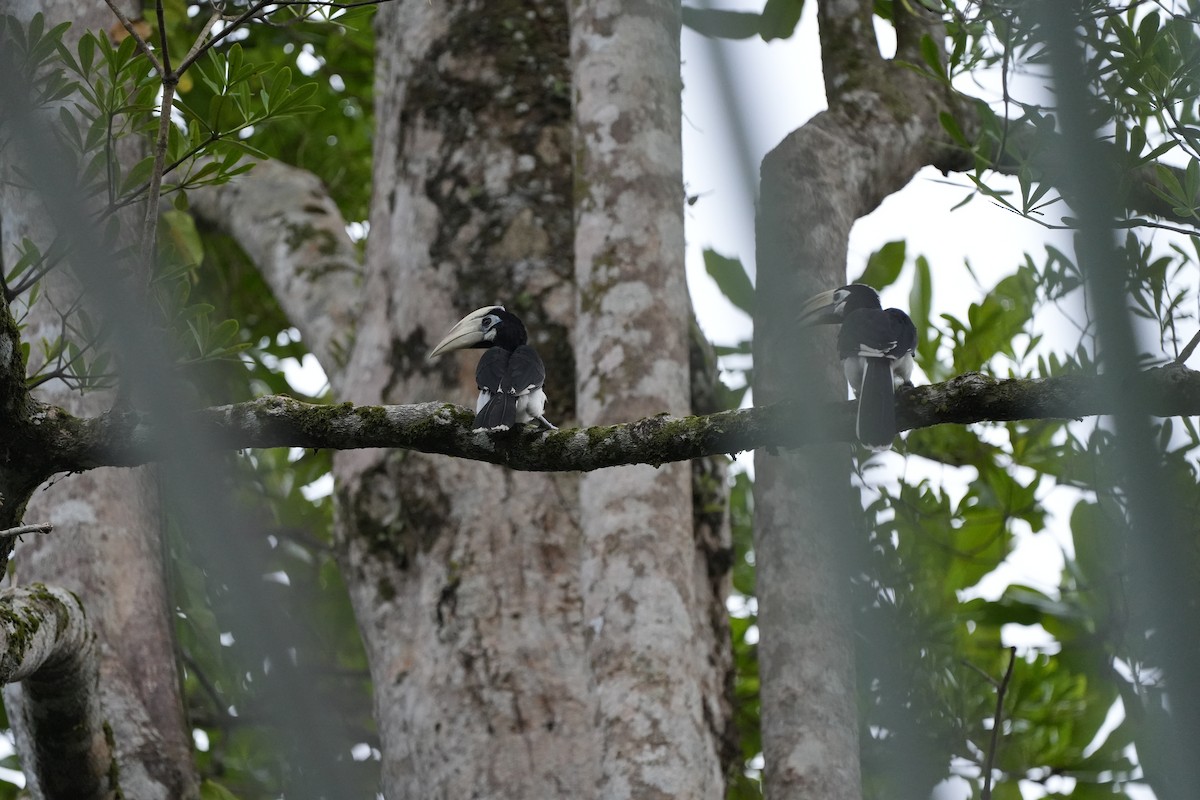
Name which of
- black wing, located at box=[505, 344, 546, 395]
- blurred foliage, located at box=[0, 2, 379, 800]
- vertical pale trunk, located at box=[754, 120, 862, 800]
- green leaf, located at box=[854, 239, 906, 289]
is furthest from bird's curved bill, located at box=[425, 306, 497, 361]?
green leaf, located at box=[854, 239, 906, 289]

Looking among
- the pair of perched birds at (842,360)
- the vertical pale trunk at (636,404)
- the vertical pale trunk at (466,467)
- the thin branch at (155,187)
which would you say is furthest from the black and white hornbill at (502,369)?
the thin branch at (155,187)

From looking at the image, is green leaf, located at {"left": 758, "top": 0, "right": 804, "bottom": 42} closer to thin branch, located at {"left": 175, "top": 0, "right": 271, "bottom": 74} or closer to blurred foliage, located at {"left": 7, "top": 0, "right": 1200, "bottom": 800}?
blurred foliage, located at {"left": 7, "top": 0, "right": 1200, "bottom": 800}

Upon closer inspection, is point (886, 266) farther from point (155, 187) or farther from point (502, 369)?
point (155, 187)

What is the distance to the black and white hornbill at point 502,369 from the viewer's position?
2729mm

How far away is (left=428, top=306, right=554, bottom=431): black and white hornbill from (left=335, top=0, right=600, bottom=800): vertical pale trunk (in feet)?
1.14

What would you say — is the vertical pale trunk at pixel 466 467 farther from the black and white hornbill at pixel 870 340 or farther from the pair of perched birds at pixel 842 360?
the black and white hornbill at pixel 870 340

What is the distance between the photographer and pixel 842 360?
146 inches

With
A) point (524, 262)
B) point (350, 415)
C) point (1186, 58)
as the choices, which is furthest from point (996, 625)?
point (350, 415)

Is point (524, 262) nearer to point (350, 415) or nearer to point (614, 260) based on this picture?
point (614, 260)

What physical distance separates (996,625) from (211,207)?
380 cm

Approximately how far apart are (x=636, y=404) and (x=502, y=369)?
1.29ft

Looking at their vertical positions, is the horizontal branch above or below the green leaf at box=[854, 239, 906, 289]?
below

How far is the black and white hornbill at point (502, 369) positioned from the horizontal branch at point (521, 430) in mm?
80

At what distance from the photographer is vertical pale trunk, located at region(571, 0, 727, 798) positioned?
315 centimetres
